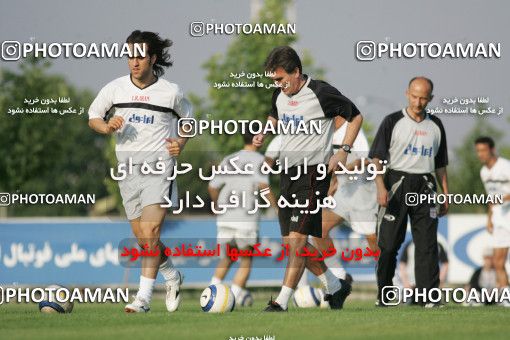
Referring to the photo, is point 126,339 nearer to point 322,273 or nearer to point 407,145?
point 322,273

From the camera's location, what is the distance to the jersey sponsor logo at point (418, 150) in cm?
1209

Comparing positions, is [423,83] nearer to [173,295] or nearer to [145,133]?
[145,133]

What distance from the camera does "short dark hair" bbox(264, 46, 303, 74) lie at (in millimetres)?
10336

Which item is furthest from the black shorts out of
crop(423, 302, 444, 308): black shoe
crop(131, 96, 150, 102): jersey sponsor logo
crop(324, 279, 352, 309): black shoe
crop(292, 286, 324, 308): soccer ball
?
crop(292, 286, 324, 308): soccer ball

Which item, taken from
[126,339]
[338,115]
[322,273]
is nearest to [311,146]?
[338,115]

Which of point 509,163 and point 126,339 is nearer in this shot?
point 126,339

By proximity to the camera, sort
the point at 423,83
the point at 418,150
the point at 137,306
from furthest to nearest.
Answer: the point at 418,150, the point at 423,83, the point at 137,306

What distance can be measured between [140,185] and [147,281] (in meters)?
0.95

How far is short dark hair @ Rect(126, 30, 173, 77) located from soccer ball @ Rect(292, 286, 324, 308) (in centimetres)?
371

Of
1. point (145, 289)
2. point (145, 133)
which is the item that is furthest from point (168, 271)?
point (145, 133)

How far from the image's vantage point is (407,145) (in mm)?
12086

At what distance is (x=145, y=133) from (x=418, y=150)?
10.5 feet

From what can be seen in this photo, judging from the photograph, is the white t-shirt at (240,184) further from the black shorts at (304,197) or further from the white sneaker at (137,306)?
the white sneaker at (137,306)

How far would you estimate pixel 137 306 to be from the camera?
34.8ft
